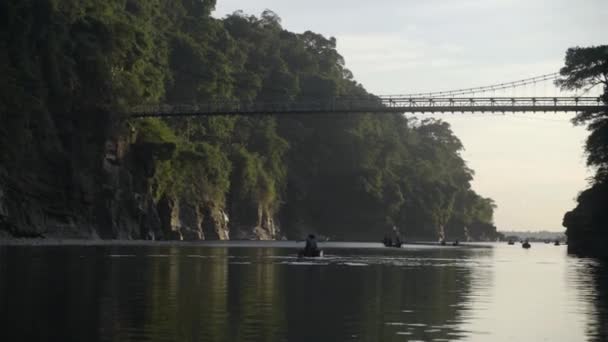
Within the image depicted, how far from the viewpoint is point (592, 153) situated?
7588cm

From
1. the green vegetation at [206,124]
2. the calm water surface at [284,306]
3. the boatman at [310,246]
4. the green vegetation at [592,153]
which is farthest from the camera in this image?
the green vegetation at [206,124]

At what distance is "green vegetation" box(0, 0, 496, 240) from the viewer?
84.1 metres

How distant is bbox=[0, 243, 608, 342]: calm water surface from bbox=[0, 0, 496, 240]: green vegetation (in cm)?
4358

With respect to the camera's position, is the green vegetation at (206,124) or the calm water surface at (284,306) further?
the green vegetation at (206,124)

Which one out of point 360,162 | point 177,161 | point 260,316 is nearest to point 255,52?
point 360,162

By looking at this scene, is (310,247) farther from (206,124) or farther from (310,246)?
(206,124)

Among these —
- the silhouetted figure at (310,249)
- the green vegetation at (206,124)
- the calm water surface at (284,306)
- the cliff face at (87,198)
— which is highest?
the green vegetation at (206,124)

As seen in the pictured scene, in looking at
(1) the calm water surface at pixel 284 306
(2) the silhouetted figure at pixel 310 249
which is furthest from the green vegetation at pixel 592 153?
(1) the calm water surface at pixel 284 306

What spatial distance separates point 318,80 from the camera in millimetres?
164875

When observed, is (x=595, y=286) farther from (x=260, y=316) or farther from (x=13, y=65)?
(x=13, y=65)

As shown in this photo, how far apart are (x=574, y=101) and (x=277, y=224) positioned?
2720 inches

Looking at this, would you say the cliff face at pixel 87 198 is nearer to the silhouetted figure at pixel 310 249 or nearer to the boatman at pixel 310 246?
the silhouetted figure at pixel 310 249

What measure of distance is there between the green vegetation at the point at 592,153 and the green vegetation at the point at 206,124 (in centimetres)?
3805

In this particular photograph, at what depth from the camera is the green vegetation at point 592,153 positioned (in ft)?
243
